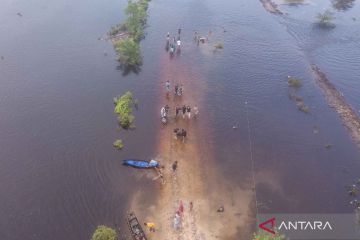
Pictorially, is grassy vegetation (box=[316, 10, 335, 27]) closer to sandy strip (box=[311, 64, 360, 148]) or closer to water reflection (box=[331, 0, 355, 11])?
water reflection (box=[331, 0, 355, 11])

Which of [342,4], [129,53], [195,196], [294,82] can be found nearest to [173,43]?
[129,53]

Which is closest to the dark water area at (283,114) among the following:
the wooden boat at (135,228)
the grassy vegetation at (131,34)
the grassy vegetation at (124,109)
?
the grassy vegetation at (124,109)

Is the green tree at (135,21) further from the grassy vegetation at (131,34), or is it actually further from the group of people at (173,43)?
the group of people at (173,43)

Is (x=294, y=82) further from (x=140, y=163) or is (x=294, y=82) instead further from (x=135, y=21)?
(x=135, y=21)

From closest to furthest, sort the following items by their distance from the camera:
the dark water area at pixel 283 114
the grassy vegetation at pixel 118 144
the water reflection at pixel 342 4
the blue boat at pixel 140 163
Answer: the dark water area at pixel 283 114, the blue boat at pixel 140 163, the grassy vegetation at pixel 118 144, the water reflection at pixel 342 4

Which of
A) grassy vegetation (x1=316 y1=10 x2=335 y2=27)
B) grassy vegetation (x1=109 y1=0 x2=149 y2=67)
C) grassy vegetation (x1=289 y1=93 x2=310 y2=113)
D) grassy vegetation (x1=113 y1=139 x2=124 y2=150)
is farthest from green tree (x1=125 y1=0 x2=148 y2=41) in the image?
grassy vegetation (x1=316 y1=10 x2=335 y2=27)

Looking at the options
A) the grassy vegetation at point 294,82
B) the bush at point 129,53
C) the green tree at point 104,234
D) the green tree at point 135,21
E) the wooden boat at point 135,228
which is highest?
the green tree at point 135,21
